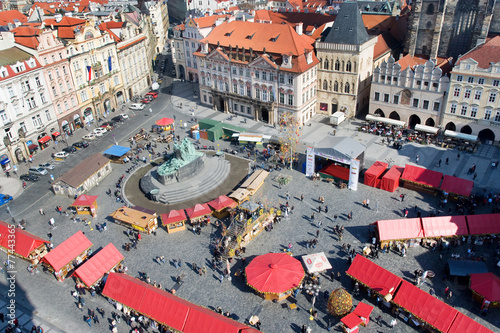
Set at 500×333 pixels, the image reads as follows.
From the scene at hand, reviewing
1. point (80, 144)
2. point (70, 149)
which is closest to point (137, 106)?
point (80, 144)

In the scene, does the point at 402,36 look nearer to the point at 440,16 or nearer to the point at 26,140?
the point at 440,16

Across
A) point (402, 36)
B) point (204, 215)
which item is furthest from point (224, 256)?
point (402, 36)

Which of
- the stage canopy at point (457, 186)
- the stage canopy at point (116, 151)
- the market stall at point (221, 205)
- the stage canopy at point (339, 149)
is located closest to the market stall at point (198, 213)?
the market stall at point (221, 205)

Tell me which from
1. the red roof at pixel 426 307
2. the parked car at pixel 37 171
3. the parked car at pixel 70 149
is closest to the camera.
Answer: the red roof at pixel 426 307

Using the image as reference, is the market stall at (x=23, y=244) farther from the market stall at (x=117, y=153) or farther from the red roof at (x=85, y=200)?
the market stall at (x=117, y=153)

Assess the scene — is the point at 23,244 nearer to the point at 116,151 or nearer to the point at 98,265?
the point at 98,265

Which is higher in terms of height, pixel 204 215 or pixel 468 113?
pixel 468 113

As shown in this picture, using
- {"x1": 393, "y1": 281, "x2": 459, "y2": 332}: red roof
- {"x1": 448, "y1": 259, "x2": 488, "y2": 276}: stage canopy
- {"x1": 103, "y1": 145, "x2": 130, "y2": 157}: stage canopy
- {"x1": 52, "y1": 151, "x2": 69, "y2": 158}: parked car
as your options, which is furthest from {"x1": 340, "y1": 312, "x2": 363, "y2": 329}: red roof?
{"x1": 52, "y1": 151, "x2": 69, "y2": 158}: parked car
